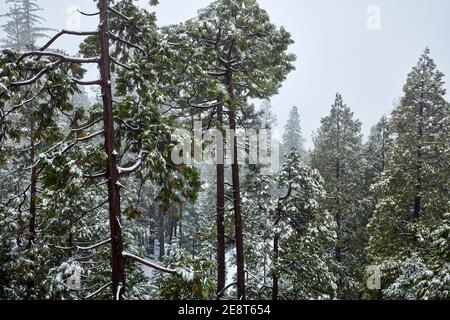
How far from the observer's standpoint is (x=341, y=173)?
25188mm

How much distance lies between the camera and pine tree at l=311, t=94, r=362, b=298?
22609mm

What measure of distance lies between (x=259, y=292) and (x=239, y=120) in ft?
26.8

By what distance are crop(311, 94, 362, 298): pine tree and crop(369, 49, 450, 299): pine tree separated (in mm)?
4530

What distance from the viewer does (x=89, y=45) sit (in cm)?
899

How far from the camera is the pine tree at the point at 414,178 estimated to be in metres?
15.9

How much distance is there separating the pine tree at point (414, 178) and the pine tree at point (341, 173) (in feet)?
14.9

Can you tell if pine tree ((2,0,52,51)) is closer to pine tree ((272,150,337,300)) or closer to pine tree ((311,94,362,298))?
pine tree ((311,94,362,298))

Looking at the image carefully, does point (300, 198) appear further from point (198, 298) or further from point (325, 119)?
point (325, 119)

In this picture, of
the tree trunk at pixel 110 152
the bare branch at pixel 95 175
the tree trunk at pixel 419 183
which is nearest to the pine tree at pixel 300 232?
the tree trunk at pixel 419 183

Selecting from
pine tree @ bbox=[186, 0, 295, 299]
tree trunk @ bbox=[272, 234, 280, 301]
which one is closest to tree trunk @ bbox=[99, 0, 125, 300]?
pine tree @ bbox=[186, 0, 295, 299]

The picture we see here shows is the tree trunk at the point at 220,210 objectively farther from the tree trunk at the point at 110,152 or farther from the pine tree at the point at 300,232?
the tree trunk at the point at 110,152

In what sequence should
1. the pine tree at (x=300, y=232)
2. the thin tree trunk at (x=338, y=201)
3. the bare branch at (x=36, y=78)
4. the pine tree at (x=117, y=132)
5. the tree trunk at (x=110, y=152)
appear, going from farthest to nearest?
the thin tree trunk at (x=338, y=201), the pine tree at (x=300, y=232), the tree trunk at (x=110, y=152), the pine tree at (x=117, y=132), the bare branch at (x=36, y=78)

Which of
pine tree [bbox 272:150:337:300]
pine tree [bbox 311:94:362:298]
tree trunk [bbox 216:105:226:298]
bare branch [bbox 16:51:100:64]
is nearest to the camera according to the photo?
bare branch [bbox 16:51:100:64]
